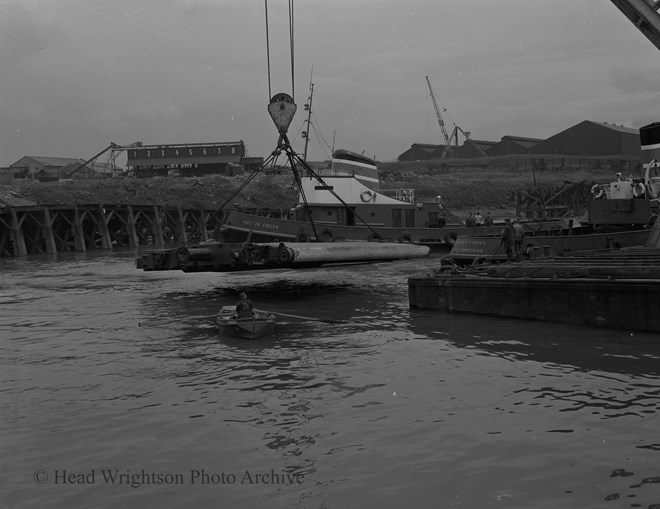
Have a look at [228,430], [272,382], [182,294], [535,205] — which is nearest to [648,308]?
[272,382]

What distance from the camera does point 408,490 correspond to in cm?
566

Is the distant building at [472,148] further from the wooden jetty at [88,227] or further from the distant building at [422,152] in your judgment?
the wooden jetty at [88,227]

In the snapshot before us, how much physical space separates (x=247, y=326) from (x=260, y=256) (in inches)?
243

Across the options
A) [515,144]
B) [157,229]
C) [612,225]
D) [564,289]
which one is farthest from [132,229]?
[515,144]

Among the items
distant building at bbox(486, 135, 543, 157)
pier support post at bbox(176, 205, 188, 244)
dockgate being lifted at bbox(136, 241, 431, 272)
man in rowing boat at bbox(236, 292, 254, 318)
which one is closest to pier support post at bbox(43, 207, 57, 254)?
pier support post at bbox(176, 205, 188, 244)

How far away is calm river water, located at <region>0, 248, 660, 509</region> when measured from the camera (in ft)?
18.8

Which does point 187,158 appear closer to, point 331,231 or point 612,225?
point 331,231

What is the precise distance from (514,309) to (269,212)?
41.2 meters

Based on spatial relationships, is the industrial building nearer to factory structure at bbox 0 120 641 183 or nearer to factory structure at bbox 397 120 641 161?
factory structure at bbox 0 120 641 183

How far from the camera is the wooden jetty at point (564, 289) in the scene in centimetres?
1148

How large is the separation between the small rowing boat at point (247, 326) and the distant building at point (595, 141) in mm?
87651

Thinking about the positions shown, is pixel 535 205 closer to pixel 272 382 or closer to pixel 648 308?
pixel 648 308

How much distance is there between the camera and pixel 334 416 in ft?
24.7

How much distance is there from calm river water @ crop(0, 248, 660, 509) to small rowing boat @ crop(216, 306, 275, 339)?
267 mm
